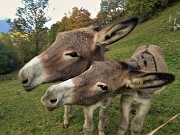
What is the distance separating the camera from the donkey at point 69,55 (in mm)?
4449

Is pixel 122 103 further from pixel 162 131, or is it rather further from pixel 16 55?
pixel 16 55

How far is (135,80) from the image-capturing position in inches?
167

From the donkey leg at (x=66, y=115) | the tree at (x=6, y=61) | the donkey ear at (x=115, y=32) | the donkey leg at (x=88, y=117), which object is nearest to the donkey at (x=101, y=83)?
the donkey ear at (x=115, y=32)

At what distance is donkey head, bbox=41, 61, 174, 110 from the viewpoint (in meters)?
3.85

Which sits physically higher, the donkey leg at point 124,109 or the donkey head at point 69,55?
the donkey head at point 69,55

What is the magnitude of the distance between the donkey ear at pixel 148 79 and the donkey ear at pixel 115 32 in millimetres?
700

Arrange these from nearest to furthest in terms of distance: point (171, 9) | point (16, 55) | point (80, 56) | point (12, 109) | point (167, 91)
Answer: point (80, 56) < point (167, 91) < point (12, 109) < point (171, 9) < point (16, 55)

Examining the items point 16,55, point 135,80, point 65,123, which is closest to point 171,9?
point 16,55

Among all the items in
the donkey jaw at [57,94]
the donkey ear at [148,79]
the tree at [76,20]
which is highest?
the tree at [76,20]

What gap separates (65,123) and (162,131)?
7.73 feet

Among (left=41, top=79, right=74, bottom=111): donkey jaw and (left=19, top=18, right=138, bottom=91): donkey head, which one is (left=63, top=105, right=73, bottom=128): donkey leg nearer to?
(left=19, top=18, right=138, bottom=91): donkey head

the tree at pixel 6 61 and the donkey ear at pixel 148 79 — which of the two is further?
the tree at pixel 6 61

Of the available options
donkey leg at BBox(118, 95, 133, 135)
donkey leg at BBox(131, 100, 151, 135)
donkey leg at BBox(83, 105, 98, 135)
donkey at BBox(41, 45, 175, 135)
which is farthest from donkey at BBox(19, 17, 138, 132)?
donkey leg at BBox(131, 100, 151, 135)

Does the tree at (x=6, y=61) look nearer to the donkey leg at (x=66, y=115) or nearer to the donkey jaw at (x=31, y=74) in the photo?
the donkey leg at (x=66, y=115)
